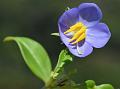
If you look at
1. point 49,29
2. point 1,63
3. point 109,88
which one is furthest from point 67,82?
point 49,29

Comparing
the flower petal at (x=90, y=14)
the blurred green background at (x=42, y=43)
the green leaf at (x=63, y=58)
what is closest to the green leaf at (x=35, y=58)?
the green leaf at (x=63, y=58)

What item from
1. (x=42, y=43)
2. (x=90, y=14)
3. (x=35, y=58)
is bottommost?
(x=42, y=43)

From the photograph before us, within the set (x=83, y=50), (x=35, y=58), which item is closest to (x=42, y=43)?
(x=35, y=58)

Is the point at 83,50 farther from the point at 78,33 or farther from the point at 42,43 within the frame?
the point at 42,43

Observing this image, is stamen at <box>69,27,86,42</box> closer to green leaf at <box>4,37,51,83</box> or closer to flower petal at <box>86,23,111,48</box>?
flower petal at <box>86,23,111,48</box>

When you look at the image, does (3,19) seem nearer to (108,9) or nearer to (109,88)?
(108,9)

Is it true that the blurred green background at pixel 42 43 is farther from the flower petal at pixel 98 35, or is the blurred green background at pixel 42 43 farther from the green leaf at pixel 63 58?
the green leaf at pixel 63 58

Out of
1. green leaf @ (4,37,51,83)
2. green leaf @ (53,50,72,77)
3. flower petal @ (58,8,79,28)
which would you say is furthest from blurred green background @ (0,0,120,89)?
green leaf @ (53,50,72,77)
